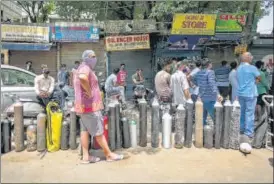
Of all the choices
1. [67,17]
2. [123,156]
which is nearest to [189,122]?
[123,156]

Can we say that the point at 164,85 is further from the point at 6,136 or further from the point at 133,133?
the point at 6,136

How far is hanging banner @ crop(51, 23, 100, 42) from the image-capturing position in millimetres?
13664

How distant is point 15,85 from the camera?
8148mm

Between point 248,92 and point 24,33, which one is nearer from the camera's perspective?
point 248,92

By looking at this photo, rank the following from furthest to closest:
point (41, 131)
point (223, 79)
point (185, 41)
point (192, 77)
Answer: point (185, 41), point (223, 79), point (192, 77), point (41, 131)

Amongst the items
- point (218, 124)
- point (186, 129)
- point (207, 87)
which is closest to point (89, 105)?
point (186, 129)

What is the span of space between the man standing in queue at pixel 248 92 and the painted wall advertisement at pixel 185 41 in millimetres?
7783

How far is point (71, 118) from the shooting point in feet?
19.1

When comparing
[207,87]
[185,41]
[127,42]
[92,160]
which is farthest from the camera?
[185,41]

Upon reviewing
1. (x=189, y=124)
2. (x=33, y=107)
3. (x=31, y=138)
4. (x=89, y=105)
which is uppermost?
(x=89, y=105)

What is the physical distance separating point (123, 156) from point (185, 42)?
9.46 metres

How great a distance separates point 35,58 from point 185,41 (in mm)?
6185

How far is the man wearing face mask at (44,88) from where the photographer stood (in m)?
7.70

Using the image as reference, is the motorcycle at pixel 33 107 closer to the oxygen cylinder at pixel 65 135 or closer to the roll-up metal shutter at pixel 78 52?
the oxygen cylinder at pixel 65 135
